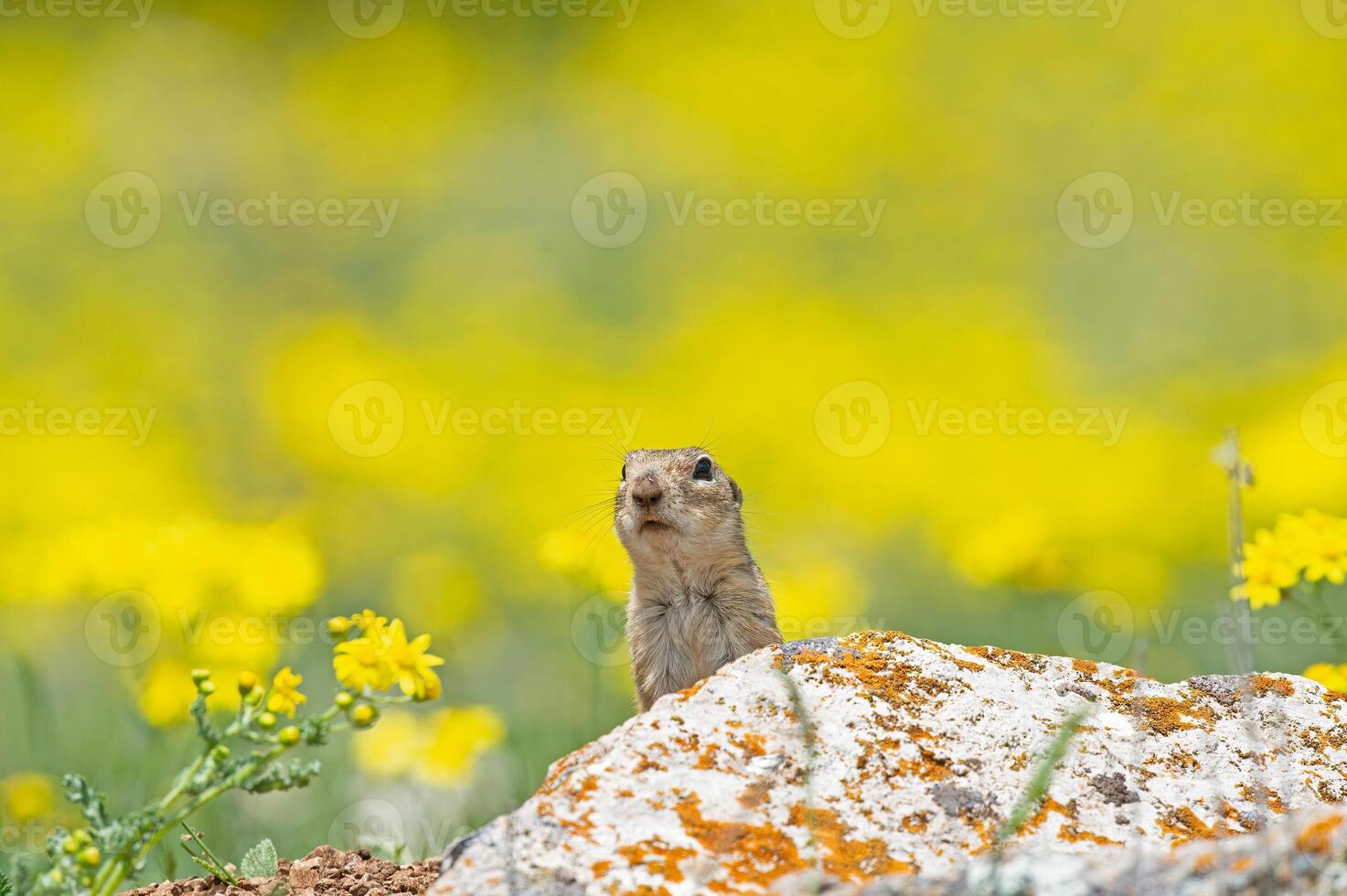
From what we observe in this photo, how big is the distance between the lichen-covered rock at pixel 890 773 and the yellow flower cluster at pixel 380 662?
323 mm

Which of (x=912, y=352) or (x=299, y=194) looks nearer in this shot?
(x=912, y=352)

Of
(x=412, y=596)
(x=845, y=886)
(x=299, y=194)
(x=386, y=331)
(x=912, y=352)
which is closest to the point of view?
(x=845, y=886)

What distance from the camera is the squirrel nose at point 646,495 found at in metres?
4.36

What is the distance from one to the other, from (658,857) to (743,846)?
0.51 feet

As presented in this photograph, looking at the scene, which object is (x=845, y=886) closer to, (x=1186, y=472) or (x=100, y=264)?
(x=1186, y=472)

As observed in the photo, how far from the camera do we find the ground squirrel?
4340mm

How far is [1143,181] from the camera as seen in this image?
31.2 ft

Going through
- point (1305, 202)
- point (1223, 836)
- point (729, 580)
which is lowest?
point (1223, 836)

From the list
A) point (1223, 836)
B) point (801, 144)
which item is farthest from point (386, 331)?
point (1223, 836)

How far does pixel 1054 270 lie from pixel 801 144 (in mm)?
2006

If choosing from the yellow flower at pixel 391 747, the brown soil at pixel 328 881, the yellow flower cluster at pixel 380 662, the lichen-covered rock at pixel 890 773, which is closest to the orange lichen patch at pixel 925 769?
the lichen-covered rock at pixel 890 773

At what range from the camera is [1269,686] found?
3.19m

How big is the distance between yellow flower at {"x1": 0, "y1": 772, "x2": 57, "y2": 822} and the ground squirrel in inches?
74.2

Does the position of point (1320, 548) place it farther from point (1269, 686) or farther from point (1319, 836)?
point (1319, 836)
